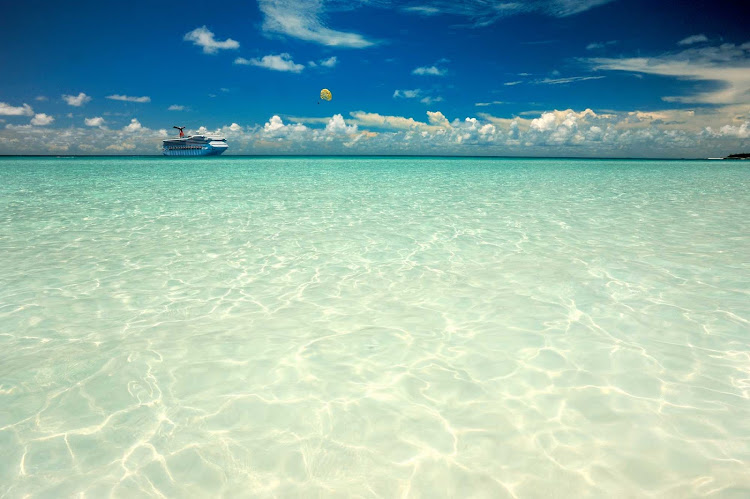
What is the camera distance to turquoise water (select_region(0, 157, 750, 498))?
2.37 meters

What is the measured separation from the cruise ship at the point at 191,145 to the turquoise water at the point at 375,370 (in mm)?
110385

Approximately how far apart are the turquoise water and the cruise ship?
110385 millimetres

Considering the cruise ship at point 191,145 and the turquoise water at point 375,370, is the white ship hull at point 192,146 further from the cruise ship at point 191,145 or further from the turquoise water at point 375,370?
the turquoise water at point 375,370

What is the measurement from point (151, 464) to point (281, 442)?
2.45 ft

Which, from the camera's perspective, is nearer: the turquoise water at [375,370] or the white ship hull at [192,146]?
the turquoise water at [375,370]

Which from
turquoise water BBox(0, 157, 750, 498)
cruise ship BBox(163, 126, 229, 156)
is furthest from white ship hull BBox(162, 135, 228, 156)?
turquoise water BBox(0, 157, 750, 498)

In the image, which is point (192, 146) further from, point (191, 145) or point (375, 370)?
point (375, 370)

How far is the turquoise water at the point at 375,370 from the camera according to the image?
7.78 feet

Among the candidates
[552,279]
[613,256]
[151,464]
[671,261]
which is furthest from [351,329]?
[671,261]

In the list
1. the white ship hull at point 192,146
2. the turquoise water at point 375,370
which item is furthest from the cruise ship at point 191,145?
the turquoise water at point 375,370

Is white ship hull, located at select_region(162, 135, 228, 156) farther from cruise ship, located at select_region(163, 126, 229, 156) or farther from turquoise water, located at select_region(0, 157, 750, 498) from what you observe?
turquoise water, located at select_region(0, 157, 750, 498)

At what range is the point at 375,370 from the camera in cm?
345

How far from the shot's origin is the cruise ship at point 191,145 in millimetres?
105812

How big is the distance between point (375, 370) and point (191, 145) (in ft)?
383
